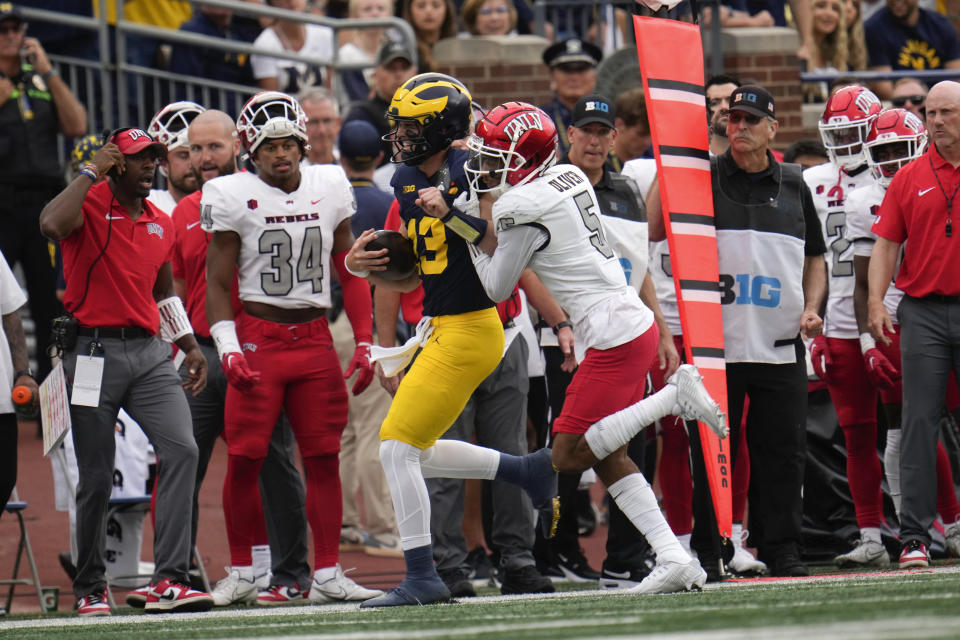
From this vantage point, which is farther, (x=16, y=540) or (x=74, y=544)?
(x=16, y=540)

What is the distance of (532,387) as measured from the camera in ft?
28.9

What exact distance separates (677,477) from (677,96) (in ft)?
6.30

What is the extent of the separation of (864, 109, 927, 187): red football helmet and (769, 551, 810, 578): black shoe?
2.12 metres

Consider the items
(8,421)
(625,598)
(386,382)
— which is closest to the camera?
(625,598)

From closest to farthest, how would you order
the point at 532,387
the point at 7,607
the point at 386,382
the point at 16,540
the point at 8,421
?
the point at 8,421
the point at 386,382
the point at 7,607
the point at 532,387
the point at 16,540

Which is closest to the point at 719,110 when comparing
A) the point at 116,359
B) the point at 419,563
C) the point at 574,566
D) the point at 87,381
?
the point at 574,566

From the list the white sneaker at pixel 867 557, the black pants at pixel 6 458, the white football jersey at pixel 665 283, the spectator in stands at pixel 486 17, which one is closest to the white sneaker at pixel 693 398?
the white football jersey at pixel 665 283

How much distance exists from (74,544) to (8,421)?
3.80ft

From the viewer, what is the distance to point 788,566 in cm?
742

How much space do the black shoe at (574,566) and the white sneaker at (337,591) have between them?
1.38 m

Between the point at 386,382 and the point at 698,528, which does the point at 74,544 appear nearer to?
the point at 386,382

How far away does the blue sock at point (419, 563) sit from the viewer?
6.31 meters

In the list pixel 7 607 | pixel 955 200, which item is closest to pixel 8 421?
pixel 7 607

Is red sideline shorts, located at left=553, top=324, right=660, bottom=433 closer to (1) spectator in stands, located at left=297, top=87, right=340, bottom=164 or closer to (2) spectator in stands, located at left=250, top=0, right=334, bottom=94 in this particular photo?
(1) spectator in stands, located at left=297, top=87, right=340, bottom=164
